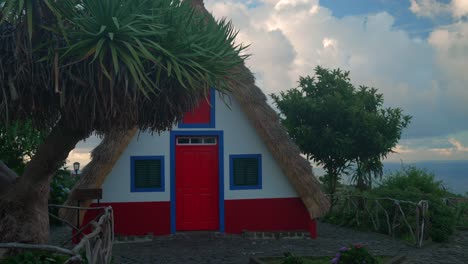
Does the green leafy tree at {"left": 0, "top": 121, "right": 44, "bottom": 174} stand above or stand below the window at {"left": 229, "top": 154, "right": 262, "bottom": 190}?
above

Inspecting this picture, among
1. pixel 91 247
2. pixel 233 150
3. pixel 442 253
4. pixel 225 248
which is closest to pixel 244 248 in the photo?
pixel 225 248

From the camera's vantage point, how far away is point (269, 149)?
13195mm

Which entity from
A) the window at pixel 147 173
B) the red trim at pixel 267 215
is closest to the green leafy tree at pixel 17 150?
the window at pixel 147 173

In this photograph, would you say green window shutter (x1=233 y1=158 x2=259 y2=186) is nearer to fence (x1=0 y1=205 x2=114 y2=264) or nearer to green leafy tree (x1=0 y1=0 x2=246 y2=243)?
green leafy tree (x1=0 y1=0 x2=246 y2=243)

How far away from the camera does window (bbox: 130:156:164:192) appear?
41.7 ft

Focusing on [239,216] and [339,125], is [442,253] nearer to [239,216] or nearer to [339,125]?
[239,216]

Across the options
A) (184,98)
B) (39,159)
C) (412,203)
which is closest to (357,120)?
(412,203)

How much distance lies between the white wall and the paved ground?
118cm

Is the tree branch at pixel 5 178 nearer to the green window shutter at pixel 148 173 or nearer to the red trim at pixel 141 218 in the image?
the red trim at pixel 141 218

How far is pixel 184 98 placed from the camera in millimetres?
8555

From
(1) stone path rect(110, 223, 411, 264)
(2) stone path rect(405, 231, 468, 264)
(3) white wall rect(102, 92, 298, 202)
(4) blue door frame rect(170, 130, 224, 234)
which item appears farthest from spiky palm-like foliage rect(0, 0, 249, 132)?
(2) stone path rect(405, 231, 468, 264)

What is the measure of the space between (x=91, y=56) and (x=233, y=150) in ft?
20.3

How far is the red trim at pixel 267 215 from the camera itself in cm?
1300

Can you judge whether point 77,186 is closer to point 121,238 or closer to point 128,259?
point 121,238
